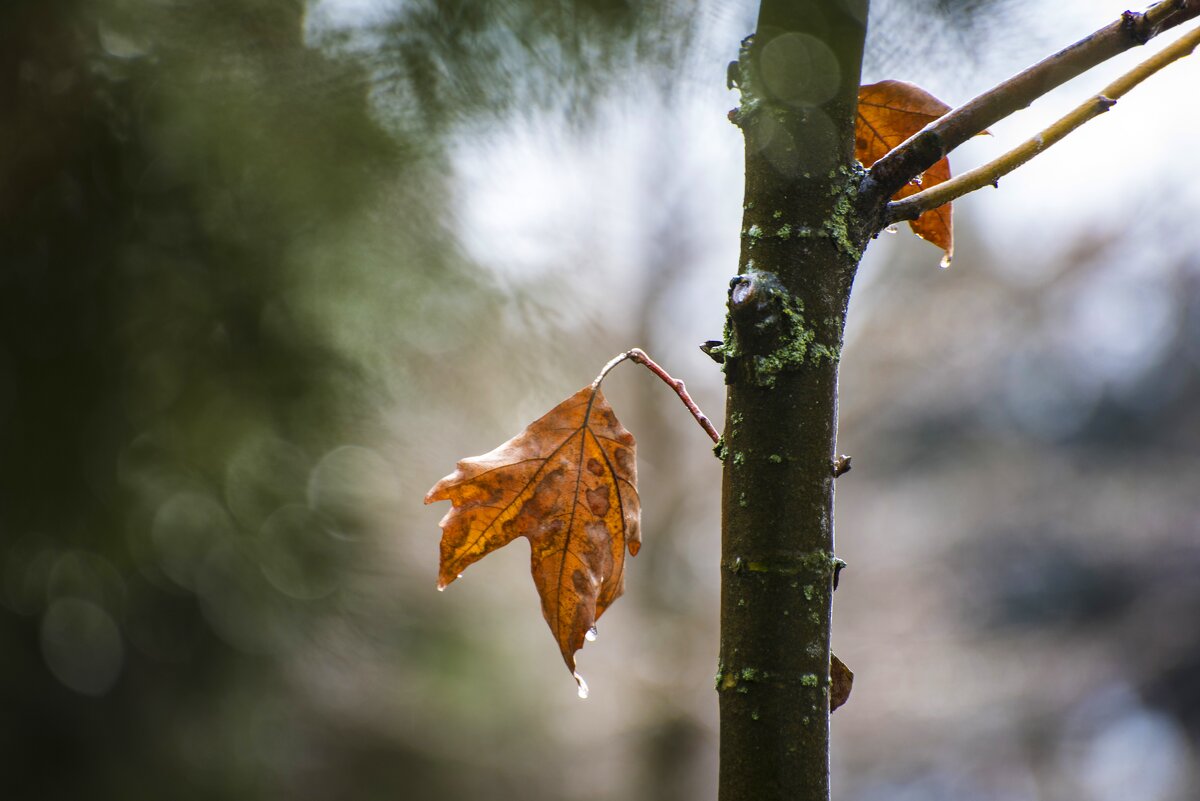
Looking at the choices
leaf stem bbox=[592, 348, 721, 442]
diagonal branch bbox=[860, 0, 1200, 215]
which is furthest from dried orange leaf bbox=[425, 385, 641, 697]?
diagonal branch bbox=[860, 0, 1200, 215]

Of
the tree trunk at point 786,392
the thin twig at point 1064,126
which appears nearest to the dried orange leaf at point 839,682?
the tree trunk at point 786,392

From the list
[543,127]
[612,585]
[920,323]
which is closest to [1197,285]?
[920,323]

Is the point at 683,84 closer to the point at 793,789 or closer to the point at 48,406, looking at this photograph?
the point at 793,789

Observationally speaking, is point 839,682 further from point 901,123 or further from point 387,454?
point 387,454

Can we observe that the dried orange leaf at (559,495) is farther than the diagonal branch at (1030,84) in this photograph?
Yes

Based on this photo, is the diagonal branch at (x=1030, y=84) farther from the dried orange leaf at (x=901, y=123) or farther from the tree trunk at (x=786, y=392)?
the dried orange leaf at (x=901, y=123)
